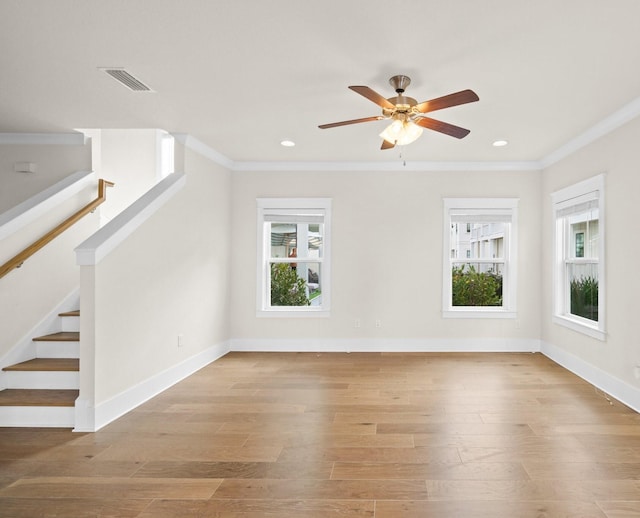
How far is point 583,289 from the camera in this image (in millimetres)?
5012

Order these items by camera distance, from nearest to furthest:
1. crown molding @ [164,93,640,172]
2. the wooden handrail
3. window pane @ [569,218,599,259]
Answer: the wooden handrail
window pane @ [569,218,599,259]
crown molding @ [164,93,640,172]

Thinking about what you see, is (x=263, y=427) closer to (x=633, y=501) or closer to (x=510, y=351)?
(x=633, y=501)

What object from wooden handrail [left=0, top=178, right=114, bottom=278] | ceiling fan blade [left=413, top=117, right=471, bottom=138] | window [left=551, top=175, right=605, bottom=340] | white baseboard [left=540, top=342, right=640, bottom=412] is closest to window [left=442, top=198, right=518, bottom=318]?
window [left=551, top=175, right=605, bottom=340]

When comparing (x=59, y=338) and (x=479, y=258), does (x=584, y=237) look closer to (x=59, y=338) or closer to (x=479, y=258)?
(x=479, y=258)

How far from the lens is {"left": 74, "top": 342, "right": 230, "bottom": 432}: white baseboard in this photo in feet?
10.7

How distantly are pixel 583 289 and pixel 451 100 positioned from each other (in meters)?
3.33

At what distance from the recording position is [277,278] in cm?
636

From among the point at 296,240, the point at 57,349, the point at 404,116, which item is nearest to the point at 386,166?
the point at 296,240

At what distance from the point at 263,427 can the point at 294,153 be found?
3.49 metres

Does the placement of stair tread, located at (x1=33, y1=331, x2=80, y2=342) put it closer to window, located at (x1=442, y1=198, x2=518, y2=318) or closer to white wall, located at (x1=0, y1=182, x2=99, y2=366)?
white wall, located at (x1=0, y1=182, x2=99, y2=366)

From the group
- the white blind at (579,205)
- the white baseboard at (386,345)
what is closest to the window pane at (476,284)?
the white baseboard at (386,345)

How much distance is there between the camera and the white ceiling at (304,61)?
2.41 metres

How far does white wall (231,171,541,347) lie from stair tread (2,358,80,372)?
8.37ft

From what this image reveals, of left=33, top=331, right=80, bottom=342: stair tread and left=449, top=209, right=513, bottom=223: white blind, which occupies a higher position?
left=449, top=209, right=513, bottom=223: white blind
